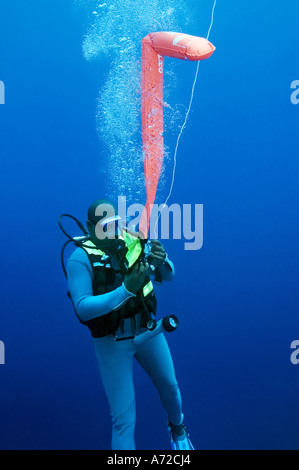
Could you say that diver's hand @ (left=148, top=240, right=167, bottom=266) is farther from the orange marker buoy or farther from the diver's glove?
the diver's glove

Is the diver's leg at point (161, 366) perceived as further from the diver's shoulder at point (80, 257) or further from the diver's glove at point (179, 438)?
the diver's shoulder at point (80, 257)

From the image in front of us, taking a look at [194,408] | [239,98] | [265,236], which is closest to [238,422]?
[194,408]

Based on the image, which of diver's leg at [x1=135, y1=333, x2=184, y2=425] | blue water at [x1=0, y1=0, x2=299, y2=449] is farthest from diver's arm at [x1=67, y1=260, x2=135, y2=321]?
blue water at [x1=0, y1=0, x2=299, y2=449]

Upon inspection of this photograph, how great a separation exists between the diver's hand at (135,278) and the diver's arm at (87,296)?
2 cm

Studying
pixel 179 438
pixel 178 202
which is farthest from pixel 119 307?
pixel 178 202

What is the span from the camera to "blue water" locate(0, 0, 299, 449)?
2.90 m

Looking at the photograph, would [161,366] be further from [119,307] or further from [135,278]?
[135,278]

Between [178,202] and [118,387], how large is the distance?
1.28 m

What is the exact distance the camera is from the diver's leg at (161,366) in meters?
2.25

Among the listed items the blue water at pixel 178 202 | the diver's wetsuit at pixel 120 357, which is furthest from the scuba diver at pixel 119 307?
the blue water at pixel 178 202

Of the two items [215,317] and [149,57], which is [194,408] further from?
[149,57]

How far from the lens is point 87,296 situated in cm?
201

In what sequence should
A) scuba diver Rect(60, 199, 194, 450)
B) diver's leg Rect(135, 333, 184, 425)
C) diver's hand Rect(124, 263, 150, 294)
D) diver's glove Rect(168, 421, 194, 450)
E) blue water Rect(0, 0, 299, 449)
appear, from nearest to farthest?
diver's hand Rect(124, 263, 150, 294)
scuba diver Rect(60, 199, 194, 450)
diver's leg Rect(135, 333, 184, 425)
diver's glove Rect(168, 421, 194, 450)
blue water Rect(0, 0, 299, 449)

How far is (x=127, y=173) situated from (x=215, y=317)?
1070 mm
